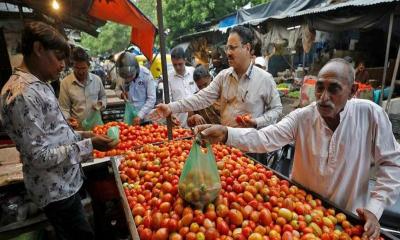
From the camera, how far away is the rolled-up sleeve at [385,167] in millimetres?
1905

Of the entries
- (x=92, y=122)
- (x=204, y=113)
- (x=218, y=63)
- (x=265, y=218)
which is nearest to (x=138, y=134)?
(x=92, y=122)

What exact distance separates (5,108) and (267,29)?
10805 millimetres

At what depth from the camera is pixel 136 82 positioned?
17.0ft

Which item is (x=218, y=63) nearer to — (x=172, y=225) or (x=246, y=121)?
(x=246, y=121)

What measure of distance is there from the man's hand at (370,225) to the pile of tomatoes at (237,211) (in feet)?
0.23

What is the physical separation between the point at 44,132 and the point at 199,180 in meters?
1.13

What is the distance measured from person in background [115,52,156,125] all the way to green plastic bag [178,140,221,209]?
119 inches

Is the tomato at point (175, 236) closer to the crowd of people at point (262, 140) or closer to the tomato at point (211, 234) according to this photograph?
the tomato at point (211, 234)

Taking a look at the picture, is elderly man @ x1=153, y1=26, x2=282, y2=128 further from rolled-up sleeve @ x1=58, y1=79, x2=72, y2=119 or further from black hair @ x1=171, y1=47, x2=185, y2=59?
black hair @ x1=171, y1=47, x2=185, y2=59

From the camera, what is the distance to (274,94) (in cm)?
351

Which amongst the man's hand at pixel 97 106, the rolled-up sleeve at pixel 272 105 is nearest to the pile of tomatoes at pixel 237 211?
the rolled-up sleeve at pixel 272 105

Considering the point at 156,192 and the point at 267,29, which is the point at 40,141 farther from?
the point at 267,29

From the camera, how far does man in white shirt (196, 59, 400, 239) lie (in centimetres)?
191

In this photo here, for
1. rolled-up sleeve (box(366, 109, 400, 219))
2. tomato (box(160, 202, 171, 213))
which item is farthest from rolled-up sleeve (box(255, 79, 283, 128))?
tomato (box(160, 202, 171, 213))
